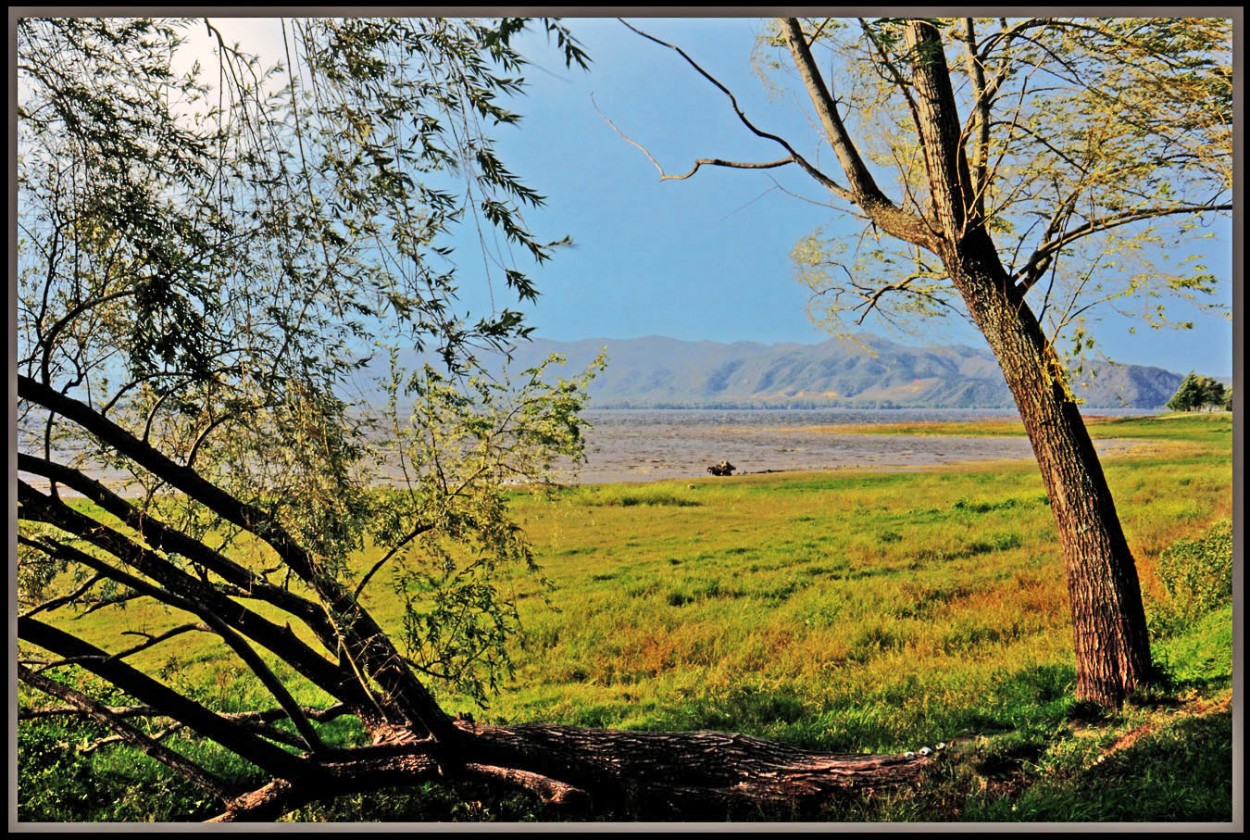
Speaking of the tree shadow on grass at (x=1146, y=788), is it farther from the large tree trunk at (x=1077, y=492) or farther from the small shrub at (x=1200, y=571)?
the small shrub at (x=1200, y=571)

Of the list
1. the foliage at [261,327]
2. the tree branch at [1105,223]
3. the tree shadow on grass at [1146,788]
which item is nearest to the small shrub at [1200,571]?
the tree shadow on grass at [1146,788]

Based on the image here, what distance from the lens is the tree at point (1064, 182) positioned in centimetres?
256

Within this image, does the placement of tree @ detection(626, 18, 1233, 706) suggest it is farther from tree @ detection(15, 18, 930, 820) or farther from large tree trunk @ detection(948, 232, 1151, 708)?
tree @ detection(15, 18, 930, 820)

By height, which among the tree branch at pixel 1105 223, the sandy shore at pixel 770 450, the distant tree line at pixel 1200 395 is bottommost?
the sandy shore at pixel 770 450

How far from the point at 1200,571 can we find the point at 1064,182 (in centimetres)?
171

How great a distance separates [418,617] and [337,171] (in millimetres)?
1293

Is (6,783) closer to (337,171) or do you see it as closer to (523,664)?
(523,664)

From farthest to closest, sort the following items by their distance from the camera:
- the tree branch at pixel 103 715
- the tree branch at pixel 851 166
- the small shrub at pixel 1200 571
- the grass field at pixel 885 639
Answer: the small shrub at pixel 1200 571, the tree branch at pixel 851 166, the grass field at pixel 885 639, the tree branch at pixel 103 715

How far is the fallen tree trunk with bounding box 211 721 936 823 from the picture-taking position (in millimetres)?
2221

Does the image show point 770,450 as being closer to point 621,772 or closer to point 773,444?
point 773,444

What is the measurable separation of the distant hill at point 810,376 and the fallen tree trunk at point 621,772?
1.23 metres

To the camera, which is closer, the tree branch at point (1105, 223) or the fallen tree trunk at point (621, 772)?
the fallen tree trunk at point (621, 772)

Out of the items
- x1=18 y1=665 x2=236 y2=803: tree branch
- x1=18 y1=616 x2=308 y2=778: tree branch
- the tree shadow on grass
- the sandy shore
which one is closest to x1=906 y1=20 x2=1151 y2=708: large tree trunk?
the tree shadow on grass

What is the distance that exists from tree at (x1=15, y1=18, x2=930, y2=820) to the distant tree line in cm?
183
